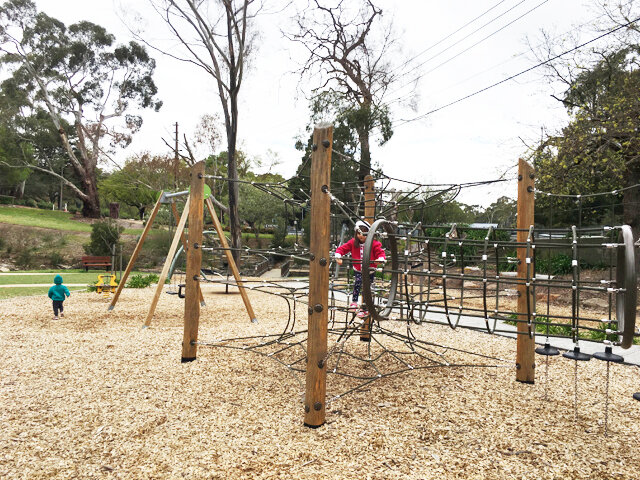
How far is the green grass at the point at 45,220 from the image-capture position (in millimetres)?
27203

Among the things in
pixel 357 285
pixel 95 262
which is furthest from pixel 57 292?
pixel 95 262

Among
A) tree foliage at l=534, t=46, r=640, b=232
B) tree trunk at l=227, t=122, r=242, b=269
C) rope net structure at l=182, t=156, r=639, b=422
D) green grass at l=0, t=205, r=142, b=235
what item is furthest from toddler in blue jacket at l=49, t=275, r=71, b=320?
green grass at l=0, t=205, r=142, b=235

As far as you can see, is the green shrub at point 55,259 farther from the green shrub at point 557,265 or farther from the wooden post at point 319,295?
the green shrub at point 557,265

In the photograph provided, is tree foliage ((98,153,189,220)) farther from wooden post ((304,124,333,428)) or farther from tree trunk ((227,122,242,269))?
wooden post ((304,124,333,428))

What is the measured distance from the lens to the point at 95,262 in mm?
18766

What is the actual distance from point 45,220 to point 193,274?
1257 inches

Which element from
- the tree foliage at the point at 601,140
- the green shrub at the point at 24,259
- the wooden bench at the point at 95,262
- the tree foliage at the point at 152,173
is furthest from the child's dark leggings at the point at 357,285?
the tree foliage at the point at 152,173

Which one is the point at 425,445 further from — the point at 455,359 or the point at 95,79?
the point at 95,79

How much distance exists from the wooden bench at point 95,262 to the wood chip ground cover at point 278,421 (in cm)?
1412

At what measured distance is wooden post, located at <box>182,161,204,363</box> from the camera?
16.1ft

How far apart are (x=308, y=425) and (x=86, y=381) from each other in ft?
8.28

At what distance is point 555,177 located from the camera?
11.8 m

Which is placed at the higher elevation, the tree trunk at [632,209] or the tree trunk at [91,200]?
the tree trunk at [91,200]

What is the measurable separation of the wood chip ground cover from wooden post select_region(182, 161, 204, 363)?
10.1 inches
